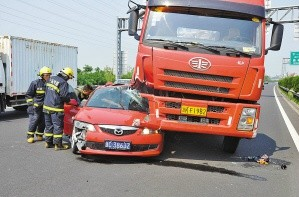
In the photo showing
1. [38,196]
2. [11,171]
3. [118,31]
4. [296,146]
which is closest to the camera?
[38,196]

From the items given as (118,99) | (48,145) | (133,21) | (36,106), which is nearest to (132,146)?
(118,99)

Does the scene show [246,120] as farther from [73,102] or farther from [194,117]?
[73,102]

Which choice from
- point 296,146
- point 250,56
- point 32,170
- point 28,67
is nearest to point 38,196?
point 32,170

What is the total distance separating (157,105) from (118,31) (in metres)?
28.1

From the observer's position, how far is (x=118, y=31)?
34.5 metres

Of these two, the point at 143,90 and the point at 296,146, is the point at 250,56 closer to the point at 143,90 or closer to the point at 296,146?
the point at 143,90

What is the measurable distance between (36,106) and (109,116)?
2422mm

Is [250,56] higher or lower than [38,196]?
higher

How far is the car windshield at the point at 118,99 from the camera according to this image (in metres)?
7.92

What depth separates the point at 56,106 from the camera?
8.02 metres

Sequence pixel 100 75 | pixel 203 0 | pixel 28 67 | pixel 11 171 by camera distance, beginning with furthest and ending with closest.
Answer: pixel 100 75 < pixel 28 67 < pixel 203 0 < pixel 11 171

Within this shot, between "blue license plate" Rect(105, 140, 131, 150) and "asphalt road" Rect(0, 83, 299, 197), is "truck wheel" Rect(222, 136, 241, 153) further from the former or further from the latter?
"blue license plate" Rect(105, 140, 131, 150)

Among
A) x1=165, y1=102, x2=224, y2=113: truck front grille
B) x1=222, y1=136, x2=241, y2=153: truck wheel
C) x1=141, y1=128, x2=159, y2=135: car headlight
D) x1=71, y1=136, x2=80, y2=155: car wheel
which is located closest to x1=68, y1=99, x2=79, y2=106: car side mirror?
x1=71, y1=136, x2=80, y2=155: car wheel

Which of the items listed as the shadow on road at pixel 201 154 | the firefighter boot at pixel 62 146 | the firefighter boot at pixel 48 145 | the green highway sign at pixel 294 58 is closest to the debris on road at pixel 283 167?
the shadow on road at pixel 201 154
